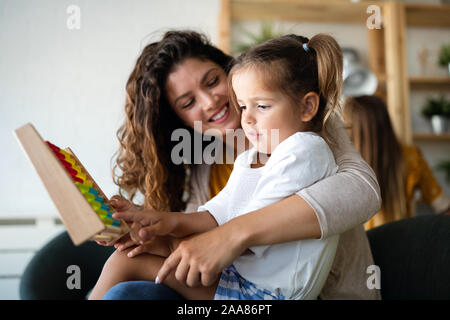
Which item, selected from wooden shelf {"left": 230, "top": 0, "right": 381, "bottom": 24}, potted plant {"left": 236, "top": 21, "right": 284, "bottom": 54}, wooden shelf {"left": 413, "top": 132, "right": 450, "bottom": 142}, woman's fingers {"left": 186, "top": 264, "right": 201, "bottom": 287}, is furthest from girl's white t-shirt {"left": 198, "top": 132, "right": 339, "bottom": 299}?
wooden shelf {"left": 413, "top": 132, "right": 450, "bottom": 142}

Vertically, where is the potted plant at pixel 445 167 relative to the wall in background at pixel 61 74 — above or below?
below

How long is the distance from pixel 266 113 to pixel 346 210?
0.28 m

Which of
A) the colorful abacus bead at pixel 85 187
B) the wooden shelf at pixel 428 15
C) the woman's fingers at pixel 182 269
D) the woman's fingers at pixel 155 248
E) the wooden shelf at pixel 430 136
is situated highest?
the wooden shelf at pixel 428 15

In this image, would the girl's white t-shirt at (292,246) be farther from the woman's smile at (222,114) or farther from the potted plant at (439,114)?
the potted plant at (439,114)

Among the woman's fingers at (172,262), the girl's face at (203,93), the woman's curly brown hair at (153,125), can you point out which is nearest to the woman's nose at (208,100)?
the girl's face at (203,93)

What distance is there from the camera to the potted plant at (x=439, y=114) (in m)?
2.85

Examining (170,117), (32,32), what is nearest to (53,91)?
(32,32)

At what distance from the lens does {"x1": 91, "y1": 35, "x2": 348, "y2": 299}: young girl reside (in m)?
0.75

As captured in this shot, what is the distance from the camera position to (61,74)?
1691mm

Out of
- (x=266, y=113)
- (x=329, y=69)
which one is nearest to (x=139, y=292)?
(x=266, y=113)

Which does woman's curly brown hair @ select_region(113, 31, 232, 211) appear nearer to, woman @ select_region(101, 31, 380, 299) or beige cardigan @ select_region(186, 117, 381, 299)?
woman @ select_region(101, 31, 380, 299)

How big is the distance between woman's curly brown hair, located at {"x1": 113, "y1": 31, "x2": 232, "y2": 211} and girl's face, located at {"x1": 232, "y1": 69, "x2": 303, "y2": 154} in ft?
1.23
